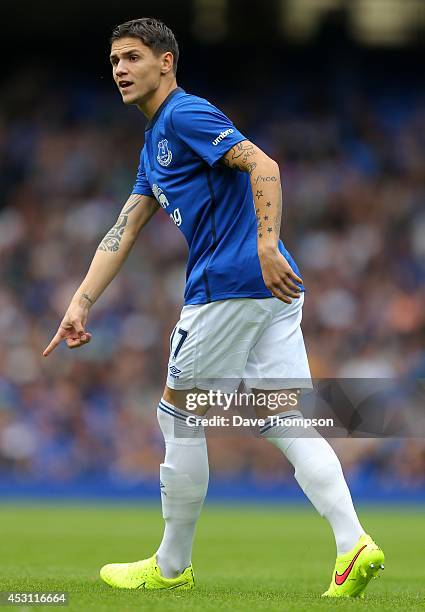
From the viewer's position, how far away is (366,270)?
1487 centimetres

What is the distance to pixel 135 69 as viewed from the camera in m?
4.84

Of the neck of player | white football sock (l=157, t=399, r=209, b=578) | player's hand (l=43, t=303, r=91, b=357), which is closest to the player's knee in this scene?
white football sock (l=157, t=399, r=209, b=578)

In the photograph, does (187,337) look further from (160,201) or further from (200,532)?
(200,532)

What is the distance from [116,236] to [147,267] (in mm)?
9901

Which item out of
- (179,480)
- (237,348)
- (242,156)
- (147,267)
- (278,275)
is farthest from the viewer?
(147,267)

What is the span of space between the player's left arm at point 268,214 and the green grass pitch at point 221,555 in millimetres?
1150

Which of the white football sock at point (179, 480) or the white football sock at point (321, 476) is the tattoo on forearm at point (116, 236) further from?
the white football sock at point (321, 476)

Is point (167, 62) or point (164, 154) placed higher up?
point (167, 62)

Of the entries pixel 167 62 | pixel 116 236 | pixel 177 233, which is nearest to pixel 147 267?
pixel 177 233

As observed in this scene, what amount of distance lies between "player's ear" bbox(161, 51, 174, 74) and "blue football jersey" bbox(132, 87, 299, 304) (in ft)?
0.42

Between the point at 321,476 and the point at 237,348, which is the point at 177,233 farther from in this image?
the point at 321,476

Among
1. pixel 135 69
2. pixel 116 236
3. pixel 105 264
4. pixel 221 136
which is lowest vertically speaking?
pixel 105 264

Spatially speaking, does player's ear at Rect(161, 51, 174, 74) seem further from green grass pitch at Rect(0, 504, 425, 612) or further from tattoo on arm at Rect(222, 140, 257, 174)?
green grass pitch at Rect(0, 504, 425, 612)

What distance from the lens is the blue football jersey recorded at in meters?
4.64
